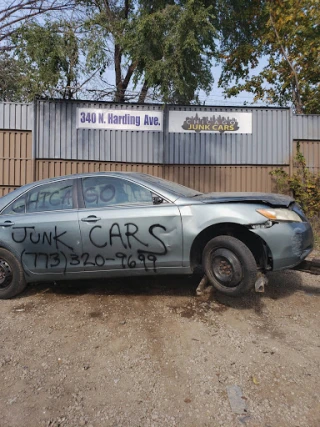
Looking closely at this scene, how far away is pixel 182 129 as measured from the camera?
32.6ft

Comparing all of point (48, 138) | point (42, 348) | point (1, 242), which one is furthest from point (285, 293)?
point (48, 138)

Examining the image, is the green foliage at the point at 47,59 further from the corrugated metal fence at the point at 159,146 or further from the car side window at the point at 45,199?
the car side window at the point at 45,199

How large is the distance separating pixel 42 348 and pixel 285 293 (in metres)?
3.02

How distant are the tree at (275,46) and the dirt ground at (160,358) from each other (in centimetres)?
1039

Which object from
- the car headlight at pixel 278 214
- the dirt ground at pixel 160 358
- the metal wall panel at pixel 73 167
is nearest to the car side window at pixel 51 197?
the dirt ground at pixel 160 358

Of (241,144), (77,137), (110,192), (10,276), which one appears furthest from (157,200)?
(241,144)

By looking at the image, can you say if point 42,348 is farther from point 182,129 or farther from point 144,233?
point 182,129

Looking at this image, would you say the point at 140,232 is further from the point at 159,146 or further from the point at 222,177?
the point at 222,177

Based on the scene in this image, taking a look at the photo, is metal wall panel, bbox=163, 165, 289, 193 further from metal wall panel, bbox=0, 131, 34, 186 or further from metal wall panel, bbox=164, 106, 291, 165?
metal wall panel, bbox=0, 131, 34, 186

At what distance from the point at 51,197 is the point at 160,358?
2.45 m

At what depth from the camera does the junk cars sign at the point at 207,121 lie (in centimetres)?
991

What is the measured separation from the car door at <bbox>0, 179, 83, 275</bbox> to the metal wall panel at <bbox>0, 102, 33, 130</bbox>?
5888mm

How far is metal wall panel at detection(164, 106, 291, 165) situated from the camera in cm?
996

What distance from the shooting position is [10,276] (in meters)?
4.50
